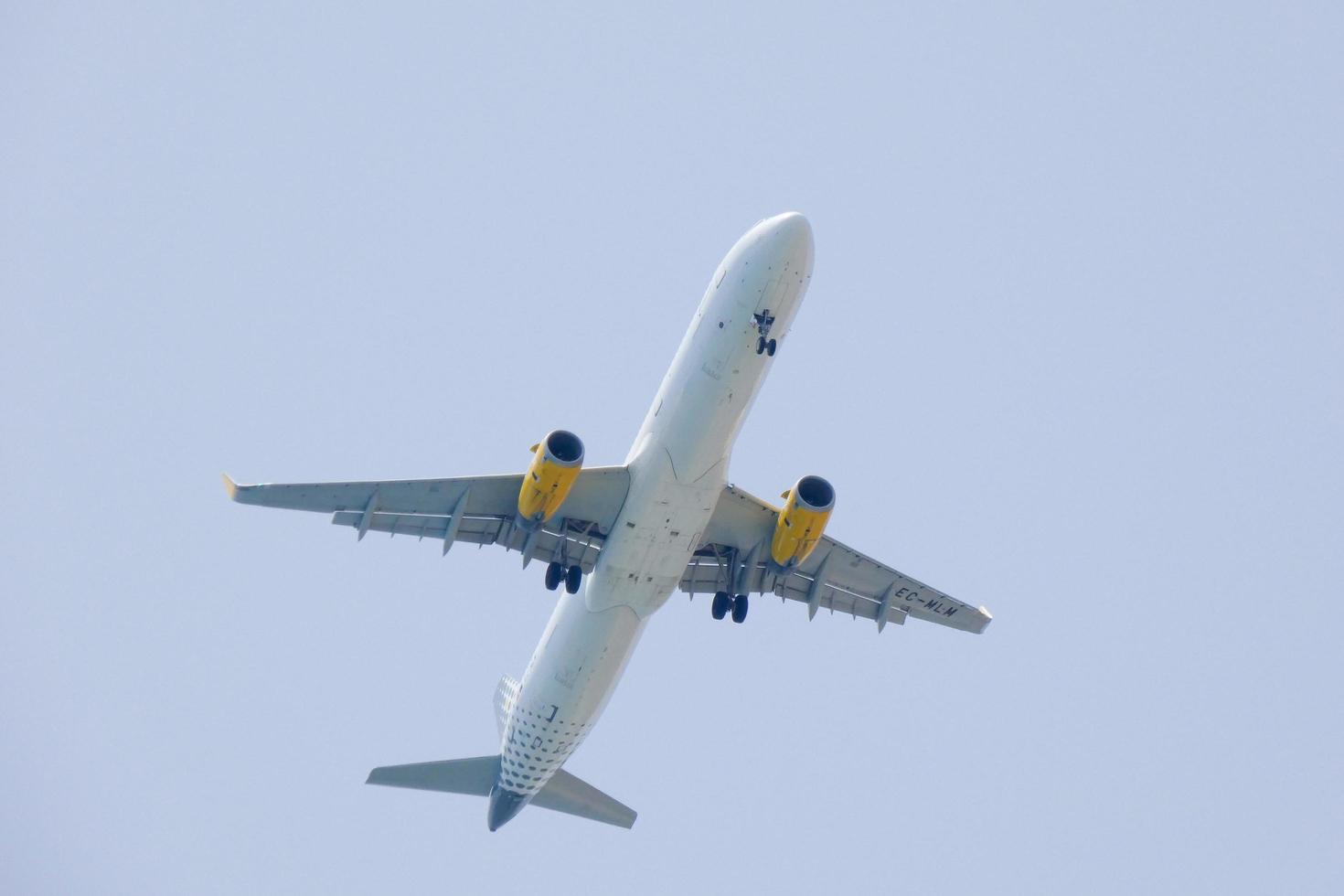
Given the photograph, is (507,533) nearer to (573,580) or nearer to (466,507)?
(466,507)

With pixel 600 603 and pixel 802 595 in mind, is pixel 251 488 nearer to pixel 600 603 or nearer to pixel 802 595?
pixel 600 603

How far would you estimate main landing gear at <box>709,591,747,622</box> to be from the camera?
135ft

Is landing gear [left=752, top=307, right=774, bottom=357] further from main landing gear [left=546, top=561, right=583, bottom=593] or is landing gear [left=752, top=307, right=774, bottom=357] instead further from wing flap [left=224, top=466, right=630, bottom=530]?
main landing gear [left=546, top=561, right=583, bottom=593]

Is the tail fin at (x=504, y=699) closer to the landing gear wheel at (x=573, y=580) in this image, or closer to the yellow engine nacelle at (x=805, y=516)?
the landing gear wheel at (x=573, y=580)

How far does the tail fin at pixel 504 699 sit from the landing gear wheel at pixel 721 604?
536 centimetres

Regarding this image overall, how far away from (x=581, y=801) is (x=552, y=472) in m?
13.2

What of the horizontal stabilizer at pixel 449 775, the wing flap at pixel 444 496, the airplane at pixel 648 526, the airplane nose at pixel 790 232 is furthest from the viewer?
the horizontal stabilizer at pixel 449 775

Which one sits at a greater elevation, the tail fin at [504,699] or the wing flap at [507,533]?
the wing flap at [507,533]

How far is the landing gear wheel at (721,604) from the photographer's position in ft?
135

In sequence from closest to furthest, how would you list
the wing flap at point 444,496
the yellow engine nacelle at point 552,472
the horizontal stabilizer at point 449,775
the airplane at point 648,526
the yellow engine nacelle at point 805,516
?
1. the airplane at point 648,526
2. the yellow engine nacelle at point 552,472
3. the wing flap at point 444,496
4. the yellow engine nacelle at point 805,516
5. the horizontal stabilizer at point 449,775

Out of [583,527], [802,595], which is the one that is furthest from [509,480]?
[802,595]

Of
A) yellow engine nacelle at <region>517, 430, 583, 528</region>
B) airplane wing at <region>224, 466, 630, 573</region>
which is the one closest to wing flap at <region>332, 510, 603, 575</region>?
airplane wing at <region>224, 466, 630, 573</region>

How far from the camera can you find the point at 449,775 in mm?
45062

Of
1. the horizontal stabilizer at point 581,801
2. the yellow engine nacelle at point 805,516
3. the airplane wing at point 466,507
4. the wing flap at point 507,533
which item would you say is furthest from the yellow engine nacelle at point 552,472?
the horizontal stabilizer at point 581,801
